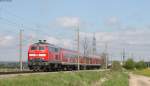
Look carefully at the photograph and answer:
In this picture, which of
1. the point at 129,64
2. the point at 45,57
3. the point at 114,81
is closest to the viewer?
the point at 45,57

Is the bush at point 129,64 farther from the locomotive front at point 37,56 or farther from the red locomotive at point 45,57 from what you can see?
the locomotive front at point 37,56

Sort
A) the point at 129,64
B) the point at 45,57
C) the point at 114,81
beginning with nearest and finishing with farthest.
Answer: the point at 45,57, the point at 114,81, the point at 129,64

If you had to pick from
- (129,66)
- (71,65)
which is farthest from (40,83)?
(129,66)

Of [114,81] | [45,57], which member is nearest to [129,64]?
[114,81]

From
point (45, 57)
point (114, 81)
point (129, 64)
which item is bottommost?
point (114, 81)

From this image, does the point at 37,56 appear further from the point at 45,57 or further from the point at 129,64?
the point at 129,64

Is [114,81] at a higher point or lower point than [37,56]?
lower

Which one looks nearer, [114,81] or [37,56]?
[37,56]

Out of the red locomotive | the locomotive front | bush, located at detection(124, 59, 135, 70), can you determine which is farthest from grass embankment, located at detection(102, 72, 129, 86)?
bush, located at detection(124, 59, 135, 70)

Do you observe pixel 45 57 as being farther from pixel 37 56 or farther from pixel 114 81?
pixel 114 81

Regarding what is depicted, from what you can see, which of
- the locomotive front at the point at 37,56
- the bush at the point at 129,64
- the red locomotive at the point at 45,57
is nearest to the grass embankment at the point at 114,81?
the red locomotive at the point at 45,57

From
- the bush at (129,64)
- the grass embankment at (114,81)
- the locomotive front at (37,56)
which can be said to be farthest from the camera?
the bush at (129,64)

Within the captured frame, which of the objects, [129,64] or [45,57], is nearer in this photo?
[45,57]

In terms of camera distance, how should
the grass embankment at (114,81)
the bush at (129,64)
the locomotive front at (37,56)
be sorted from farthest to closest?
the bush at (129,64) < the grass embankment at (114,81) < the locomotive front at (37,56)
